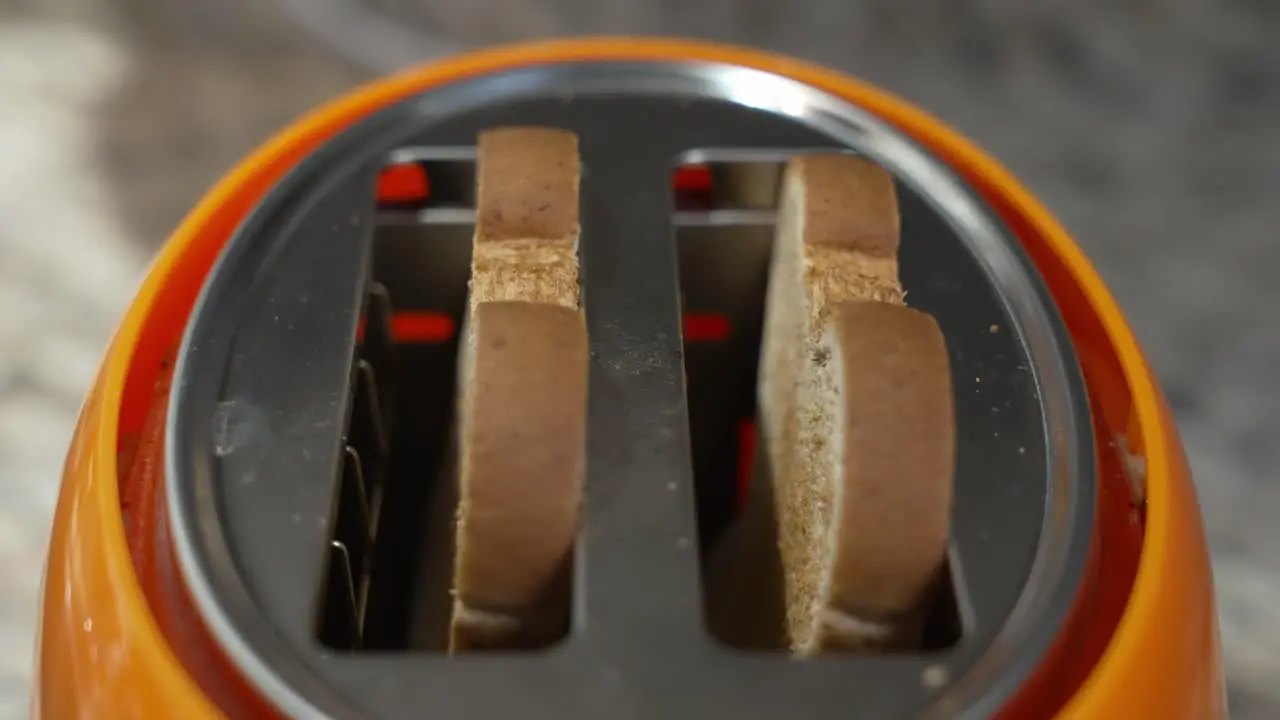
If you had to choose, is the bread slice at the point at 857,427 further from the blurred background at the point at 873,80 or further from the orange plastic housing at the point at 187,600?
the blurred background at the point at 873,80

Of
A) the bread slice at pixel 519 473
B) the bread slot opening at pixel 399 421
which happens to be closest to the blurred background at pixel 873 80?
the bread slot opening at pixel 399 421

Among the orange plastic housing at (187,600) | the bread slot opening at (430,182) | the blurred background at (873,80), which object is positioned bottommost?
the orange plastic housing at (187,600)

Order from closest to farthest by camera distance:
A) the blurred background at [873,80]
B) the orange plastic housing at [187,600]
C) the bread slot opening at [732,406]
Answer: the orange plastic housing at [187,600] → the bread slot opening at [732,406] → the blurred background at [873,80]

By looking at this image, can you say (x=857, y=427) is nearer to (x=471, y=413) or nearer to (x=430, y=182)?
(x=471, y=413)

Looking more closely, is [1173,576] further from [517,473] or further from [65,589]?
[65,589]

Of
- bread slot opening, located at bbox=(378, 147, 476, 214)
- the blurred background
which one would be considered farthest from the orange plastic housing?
the blurred background

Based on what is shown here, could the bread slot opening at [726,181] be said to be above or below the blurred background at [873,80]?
below

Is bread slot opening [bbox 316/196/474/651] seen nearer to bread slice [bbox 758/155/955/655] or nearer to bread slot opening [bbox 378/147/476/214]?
bread slot opening [bbox 378/147/476/214]

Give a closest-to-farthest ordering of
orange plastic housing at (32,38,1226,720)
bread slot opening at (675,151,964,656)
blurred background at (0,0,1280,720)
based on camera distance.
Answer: orange plastic housing at (32,38,1226,720)
bread slot opening at (675,151,964,656)
blurred background at (0,0,1280,720)

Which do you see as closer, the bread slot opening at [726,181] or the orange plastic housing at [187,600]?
the orange plastic housing at [187,600]
